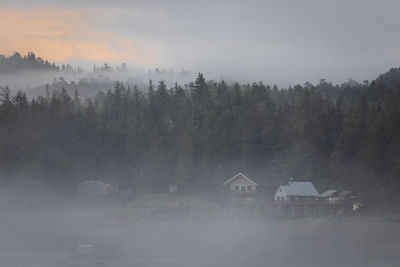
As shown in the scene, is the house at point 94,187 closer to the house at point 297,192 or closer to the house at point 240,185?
the house at point 240,185

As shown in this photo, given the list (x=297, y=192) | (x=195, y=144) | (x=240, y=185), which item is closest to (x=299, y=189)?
(x=297, y=192)

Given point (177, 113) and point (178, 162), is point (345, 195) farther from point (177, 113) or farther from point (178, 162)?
point (177, 113)

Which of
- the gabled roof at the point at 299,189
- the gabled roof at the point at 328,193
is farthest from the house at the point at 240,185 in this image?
the gabled roof at the point at 328,193

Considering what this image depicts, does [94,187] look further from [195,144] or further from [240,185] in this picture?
[240,185]

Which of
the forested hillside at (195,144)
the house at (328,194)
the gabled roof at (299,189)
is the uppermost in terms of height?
the forested hillside at (195,144)

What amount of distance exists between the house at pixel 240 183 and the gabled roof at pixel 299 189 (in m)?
5.64

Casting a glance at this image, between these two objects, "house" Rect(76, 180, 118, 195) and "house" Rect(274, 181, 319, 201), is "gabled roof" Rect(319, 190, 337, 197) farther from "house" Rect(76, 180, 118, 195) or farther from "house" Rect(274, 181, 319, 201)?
"house" Rect(76, 180, 118, 195)

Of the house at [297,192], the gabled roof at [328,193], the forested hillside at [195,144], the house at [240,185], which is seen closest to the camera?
the gabled roof at [328,193]

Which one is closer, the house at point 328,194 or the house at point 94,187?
the house at point 328,194

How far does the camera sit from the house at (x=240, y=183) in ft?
321

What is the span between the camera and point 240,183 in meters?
98.4

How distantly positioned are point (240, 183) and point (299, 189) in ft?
31.0

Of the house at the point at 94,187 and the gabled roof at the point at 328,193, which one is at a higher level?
the house at the point at 94,187

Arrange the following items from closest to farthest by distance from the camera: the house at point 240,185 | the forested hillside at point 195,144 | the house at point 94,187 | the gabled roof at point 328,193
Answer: the gabled roof at point 328,193, the house at point 240,185, the forested hillside at point 195,144, the house at point 94,187
